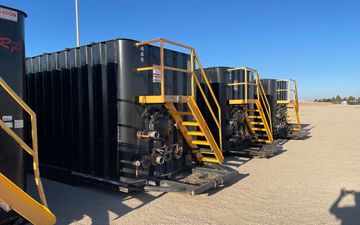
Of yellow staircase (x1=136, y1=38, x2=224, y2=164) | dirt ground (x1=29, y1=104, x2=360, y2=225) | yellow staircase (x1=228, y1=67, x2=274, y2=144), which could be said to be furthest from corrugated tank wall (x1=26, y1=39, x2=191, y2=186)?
yellow staircase (x1=228, y1=67, x2=274, y2=144)

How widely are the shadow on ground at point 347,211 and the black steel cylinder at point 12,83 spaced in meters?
4.99

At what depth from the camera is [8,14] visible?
3996mm

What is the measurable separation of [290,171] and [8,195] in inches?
282

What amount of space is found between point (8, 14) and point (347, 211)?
20.4ft

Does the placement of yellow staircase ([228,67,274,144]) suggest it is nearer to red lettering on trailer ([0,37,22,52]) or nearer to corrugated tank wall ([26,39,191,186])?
corrugated tank wall ([26,39,191,186])

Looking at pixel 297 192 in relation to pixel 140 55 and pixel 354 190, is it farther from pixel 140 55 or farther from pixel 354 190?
pixel 140 55

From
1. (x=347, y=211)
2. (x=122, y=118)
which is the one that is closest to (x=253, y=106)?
(x=347, y=211)

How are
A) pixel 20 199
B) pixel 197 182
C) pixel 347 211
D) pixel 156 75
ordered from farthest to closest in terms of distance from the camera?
pixel 197 182, pixel 156 75, pixel 347 211, pixel 20 199

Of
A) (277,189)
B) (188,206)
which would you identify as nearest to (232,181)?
(277,189)

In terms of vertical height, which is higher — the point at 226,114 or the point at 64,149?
the point at 226,114

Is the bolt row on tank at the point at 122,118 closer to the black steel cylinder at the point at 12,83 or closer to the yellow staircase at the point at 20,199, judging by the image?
the black steel cylinder at the point at 12,83

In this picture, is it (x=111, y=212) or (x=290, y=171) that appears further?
(x=290, y=171)

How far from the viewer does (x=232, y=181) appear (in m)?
7.36

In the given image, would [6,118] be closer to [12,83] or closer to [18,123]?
[18,123]
